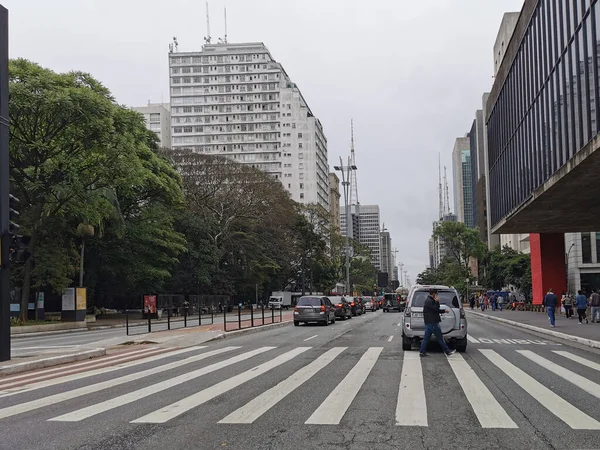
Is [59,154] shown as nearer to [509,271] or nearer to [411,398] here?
[411,398]

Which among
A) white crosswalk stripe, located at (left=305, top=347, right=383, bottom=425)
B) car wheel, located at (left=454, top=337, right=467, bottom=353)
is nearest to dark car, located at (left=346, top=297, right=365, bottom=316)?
car wheel, located at (left=454, top=337, right=467, bottom=353)

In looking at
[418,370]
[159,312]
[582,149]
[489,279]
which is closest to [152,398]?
[418,370]

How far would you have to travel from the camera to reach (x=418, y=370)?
1234 centimetres

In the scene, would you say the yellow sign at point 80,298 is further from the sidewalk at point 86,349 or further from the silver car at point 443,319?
the silver car at point 443,319

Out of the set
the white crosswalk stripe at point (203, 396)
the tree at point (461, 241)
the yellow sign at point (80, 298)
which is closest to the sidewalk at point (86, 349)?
the white crosswalk stripe at point (203, 396)

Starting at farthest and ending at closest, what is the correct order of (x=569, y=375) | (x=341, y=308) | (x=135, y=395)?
(x=341, y=308) → (x=569, y=375) → (x=135, y=395)

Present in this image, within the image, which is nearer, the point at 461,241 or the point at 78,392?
the point at 78,392

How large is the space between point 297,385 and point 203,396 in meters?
1.82

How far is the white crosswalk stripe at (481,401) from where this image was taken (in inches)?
292

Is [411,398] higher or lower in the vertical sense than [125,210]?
→ lower

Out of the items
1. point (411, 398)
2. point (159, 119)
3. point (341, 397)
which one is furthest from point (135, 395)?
point (159, 119)

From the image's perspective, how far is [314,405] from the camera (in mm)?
8578

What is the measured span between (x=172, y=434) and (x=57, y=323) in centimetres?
3042

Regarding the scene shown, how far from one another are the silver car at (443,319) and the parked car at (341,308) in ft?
65.8
